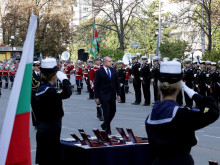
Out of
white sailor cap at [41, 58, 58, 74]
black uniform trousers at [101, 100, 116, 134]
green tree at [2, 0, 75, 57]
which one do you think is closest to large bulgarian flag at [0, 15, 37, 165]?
white sailor cap at [41, 58, 58, 74]

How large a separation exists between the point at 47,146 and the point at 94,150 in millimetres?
609

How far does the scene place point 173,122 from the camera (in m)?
3.82

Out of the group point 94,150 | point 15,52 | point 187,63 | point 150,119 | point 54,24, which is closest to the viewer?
point 150,119

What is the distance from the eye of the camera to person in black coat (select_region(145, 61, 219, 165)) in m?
3.82

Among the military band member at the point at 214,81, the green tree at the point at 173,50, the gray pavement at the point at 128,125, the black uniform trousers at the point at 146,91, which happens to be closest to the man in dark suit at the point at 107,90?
the gray pavement at the point at 128,125

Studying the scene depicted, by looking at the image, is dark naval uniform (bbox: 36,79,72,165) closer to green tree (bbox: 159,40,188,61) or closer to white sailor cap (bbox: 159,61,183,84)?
white sailor cap (bbox: 159,61,183,84)

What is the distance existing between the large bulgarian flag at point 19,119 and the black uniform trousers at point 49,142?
64.5 inches

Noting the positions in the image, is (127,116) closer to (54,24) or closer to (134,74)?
(134,74)

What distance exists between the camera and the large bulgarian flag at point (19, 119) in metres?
3.85

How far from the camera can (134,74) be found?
2144 centimetres

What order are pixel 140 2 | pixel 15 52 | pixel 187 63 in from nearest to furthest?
pixel 187 63 → pixel 140 2 → pixel 15 52

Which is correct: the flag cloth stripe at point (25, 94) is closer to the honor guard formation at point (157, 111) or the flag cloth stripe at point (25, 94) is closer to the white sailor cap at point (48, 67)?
the honor guard formation at point (157, 111)

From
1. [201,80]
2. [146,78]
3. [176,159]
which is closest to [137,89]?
[146,78]

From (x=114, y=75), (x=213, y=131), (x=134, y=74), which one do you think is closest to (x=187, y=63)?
(x=134, y=74)
